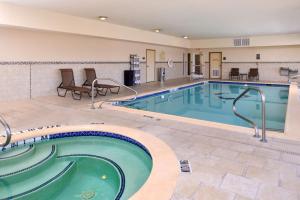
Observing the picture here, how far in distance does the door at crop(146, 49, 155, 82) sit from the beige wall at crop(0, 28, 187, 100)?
81.4 inches

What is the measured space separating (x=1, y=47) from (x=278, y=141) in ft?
21.2

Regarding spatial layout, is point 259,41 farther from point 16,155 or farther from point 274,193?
point 16,155

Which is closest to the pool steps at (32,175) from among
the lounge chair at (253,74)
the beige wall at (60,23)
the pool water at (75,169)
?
the pool water at (75,169)

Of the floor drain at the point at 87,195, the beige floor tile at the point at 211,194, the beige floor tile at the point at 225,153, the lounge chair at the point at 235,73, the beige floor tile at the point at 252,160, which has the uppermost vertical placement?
the lounge chair at the point at 235,73

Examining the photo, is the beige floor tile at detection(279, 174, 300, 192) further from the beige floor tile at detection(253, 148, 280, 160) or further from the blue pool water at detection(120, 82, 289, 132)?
the blue pool water at detection(120, 82, 289, 132)

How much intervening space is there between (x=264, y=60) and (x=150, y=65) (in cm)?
616

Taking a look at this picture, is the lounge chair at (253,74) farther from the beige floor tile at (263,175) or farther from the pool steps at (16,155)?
the pool steps at (16,155)

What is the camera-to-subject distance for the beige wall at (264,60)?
40.0 feet

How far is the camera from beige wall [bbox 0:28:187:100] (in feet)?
20.7

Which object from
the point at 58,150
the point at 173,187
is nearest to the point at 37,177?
the point at 58,150

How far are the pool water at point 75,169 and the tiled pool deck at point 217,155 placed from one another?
510 mm

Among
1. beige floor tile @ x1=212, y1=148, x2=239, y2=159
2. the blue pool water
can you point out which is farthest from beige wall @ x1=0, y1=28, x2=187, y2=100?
beige floor tile @ x1=212, y1=148, x2=239, y2=159

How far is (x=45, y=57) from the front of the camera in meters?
7.11

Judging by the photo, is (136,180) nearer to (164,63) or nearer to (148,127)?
(148,127)
